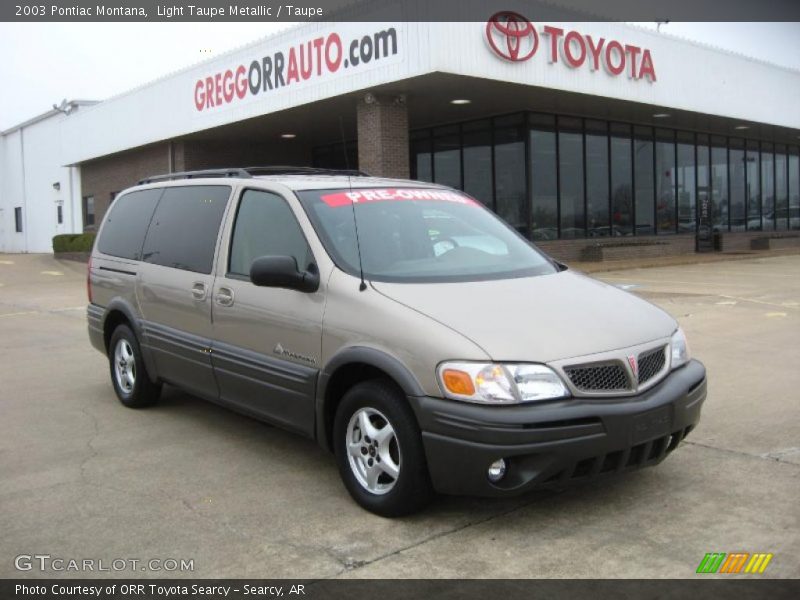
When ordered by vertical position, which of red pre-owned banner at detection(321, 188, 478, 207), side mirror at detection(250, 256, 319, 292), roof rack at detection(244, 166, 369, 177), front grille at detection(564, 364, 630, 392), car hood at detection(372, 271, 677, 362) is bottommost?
front grille at detection(564, 364, 630, 392)

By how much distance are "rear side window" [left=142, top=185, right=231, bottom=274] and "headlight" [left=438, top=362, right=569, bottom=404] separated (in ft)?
8.03

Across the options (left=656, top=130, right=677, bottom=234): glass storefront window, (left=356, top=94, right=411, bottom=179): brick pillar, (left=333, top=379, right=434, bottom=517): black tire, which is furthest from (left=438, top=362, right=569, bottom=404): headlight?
(left=656, top=130, right=677, bottom=234): glass storefront window

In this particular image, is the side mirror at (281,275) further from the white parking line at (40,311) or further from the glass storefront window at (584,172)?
the glass storefront window at (584,172)

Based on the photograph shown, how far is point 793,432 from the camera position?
5406mm

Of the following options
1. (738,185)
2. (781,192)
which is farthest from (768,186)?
(738,185)

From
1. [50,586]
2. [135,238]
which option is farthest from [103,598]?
[135,238]

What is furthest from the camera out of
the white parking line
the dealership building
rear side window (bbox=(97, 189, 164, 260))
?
the dealership building

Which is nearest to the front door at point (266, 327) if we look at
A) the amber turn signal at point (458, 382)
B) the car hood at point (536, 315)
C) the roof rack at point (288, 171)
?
the roof rack at point (288, 171)

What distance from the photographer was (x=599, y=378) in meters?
3.85

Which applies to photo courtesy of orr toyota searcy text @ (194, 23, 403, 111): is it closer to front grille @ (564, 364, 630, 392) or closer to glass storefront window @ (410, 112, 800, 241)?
glass storefront window @ (410, 112, 800, 241)

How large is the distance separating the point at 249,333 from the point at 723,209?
27444 millimetres

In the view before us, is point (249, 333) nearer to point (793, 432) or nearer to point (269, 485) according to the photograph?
point (269, 485)

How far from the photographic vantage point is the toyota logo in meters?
16.3

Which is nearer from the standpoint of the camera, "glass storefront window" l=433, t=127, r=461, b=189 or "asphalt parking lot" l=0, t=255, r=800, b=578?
"asphalt parking lot" l=0, t=255, r=800, b=578
